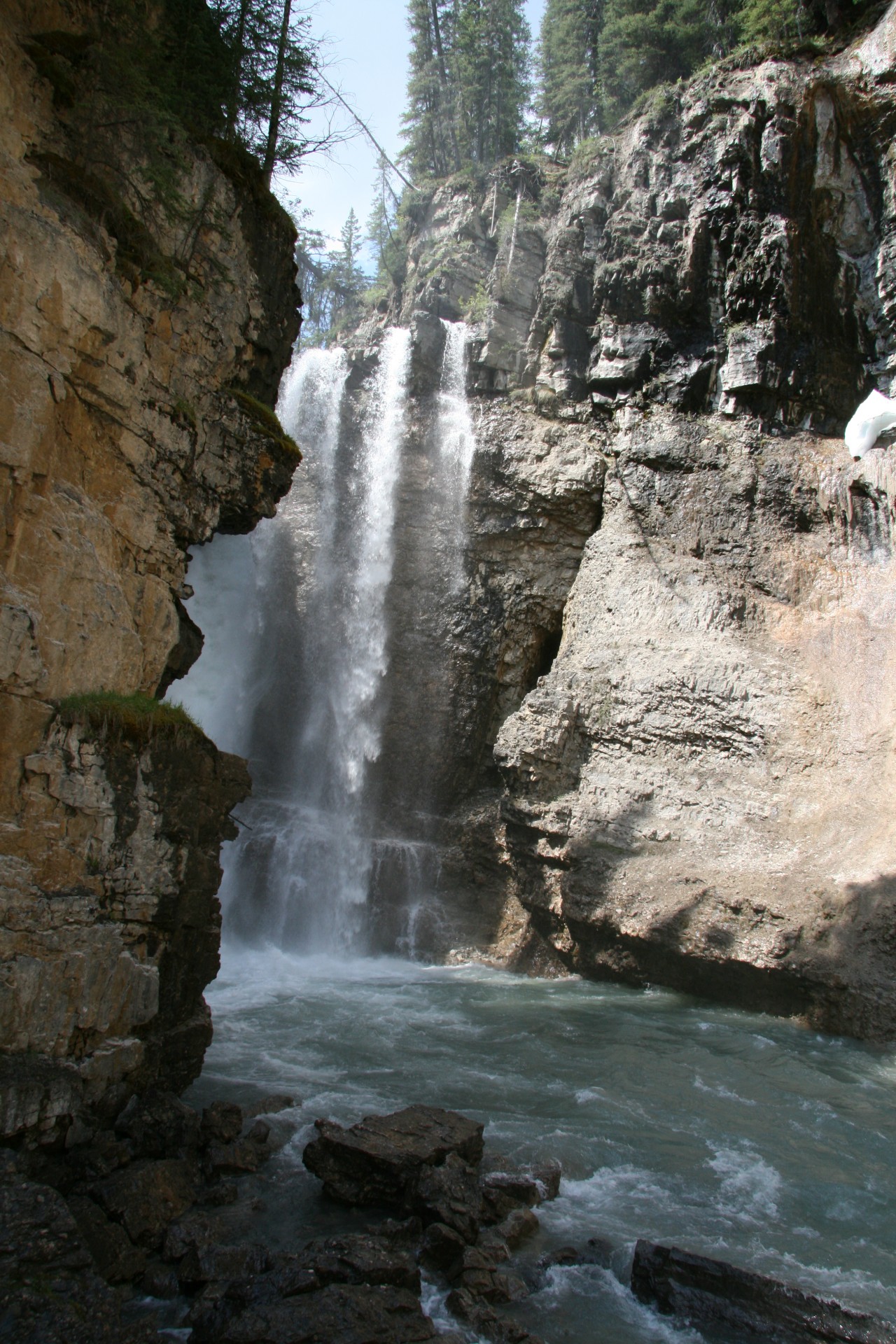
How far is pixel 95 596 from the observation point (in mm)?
7473

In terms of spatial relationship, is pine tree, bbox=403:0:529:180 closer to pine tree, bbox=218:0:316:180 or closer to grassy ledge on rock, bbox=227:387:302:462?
pine tree, bbox=218:0:316:180

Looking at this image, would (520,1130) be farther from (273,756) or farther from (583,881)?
(273,756)

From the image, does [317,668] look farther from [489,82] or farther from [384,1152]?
[489,82]

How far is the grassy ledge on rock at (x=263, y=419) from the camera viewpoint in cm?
998

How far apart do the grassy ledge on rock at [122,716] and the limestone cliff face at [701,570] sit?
9.00 metres

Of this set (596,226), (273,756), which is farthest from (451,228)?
(273,756)

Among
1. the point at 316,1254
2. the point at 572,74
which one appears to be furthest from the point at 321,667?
the point at 572,74

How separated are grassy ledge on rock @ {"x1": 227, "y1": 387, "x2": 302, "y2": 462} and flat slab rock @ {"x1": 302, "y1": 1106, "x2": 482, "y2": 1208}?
23.7 ft

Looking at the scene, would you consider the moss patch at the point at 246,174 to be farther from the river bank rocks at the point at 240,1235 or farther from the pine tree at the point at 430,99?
the pine tree at the point at 430,99

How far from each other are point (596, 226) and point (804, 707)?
1499cm

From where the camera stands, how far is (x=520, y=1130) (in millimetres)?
7859

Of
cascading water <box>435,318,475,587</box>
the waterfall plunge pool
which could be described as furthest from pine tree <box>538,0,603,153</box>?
the waterfall plunge pool

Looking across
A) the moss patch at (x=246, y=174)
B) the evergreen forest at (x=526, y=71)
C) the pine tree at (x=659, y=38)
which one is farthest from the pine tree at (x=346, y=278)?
the moss patch at (x=246, y=174)

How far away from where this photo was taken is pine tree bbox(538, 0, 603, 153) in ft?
104
